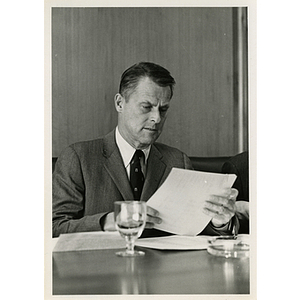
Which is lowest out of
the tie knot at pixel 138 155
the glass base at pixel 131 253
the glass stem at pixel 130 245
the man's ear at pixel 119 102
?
the glass base at pixel 131 253

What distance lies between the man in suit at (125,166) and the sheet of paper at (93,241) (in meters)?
0.03

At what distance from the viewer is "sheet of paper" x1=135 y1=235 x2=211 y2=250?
114 cm

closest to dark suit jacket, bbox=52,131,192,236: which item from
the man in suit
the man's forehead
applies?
the man in suit

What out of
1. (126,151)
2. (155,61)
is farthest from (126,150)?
(155,61)

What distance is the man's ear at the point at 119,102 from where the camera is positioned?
1.16 metres

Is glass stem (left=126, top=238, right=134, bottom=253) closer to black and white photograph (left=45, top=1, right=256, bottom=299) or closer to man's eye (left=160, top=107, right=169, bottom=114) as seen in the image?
black and white photograph (left=45, top=1, right=256, bottom=299)

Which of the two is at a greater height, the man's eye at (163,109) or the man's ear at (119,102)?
the man's ear at (119,102)

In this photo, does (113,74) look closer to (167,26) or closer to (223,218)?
(167,26)

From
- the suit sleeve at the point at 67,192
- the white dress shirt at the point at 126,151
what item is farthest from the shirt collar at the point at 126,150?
the suit sleeve at the point at 67,192

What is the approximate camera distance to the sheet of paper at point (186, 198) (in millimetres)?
1160

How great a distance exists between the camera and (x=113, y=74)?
116 centimetres

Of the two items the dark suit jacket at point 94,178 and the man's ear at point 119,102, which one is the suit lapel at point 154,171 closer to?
the dark suit jacket at point 94,178
